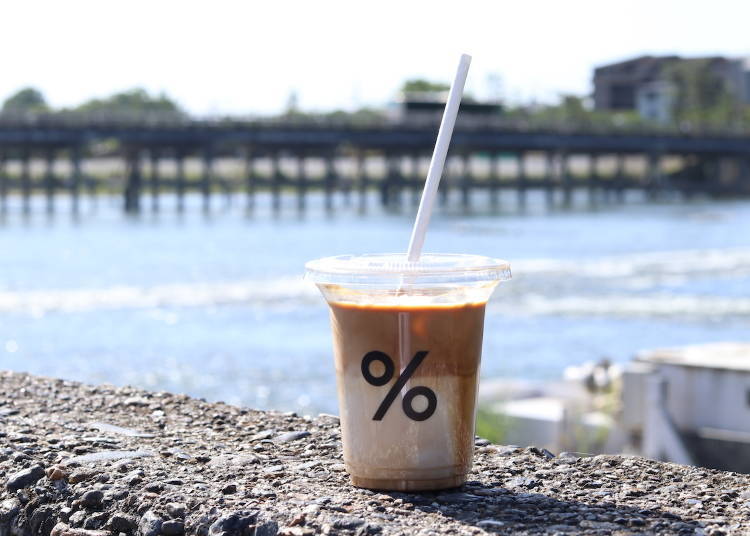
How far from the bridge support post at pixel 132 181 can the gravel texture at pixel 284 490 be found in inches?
2451

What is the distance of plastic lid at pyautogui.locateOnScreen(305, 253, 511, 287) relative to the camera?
2.31m

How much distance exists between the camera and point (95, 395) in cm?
353

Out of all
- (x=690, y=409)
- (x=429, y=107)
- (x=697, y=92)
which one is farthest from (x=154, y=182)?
(x=697, y=92)

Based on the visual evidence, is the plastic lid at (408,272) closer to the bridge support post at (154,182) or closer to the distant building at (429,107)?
the bridge support post at (154,182)

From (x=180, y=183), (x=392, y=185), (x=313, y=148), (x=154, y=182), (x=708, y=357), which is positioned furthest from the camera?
(x=313, y=148)

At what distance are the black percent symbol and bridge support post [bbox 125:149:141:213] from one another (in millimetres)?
62931

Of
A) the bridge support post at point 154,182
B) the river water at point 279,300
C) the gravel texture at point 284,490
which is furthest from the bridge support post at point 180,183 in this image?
the gravel texture at point 284,490

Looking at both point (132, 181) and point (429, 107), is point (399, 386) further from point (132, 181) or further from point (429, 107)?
point (429, 107)

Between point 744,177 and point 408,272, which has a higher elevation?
point 408,272

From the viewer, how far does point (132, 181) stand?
217ft

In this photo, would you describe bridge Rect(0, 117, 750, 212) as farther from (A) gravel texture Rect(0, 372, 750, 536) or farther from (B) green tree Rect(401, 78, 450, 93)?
(A) gravel texture Rect(0, 372, 750, 536)

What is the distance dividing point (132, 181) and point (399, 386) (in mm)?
65194

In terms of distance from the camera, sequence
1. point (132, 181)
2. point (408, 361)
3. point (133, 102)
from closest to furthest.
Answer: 1. point (408, 361)
2. point (132, 181)
3. point (133, 102)

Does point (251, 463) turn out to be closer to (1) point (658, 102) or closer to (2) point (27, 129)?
(2) point (27, 129)
